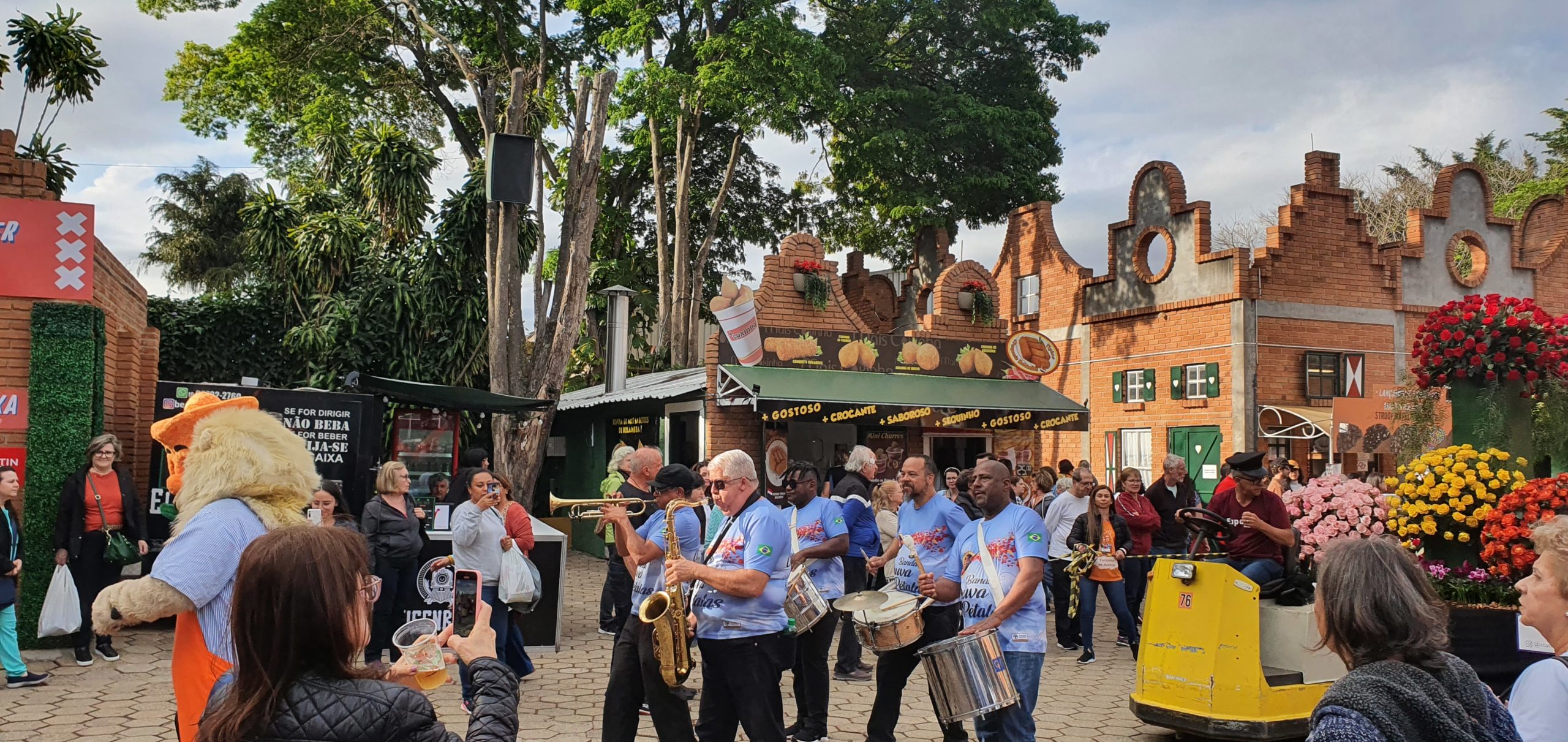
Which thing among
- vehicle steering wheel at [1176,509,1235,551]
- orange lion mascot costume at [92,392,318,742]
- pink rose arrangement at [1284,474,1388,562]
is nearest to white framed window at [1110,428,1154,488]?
pink rose arrangement at [1284,474,1388,562]

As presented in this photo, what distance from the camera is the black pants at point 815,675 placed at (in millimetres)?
7434

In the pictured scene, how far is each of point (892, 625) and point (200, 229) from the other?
1484 inches

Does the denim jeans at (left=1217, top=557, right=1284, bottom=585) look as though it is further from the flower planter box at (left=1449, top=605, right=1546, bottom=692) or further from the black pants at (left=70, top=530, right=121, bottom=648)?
the black pants at (left=70, top=530, right=121, bottom=648)

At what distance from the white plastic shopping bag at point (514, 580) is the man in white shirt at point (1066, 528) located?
531 centimetres

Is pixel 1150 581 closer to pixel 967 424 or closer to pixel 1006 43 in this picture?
pixel 967 424

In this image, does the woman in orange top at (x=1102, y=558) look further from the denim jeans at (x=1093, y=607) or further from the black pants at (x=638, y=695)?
the black pants at (x=638, y=695)

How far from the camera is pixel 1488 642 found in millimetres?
7184

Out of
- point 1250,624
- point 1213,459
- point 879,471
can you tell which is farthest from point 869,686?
point 1213,459

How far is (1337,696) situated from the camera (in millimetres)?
2482

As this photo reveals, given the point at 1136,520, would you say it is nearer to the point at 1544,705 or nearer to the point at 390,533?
the point at 390,533

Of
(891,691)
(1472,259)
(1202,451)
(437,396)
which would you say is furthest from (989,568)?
(1472,259)

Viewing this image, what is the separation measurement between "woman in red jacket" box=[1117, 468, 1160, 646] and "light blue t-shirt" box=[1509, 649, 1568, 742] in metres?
8.25

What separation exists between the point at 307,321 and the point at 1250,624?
19492mm

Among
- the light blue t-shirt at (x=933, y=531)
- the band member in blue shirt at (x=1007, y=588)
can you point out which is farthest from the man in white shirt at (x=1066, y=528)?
the band member in blue shirt at (x=1007, y=588)
